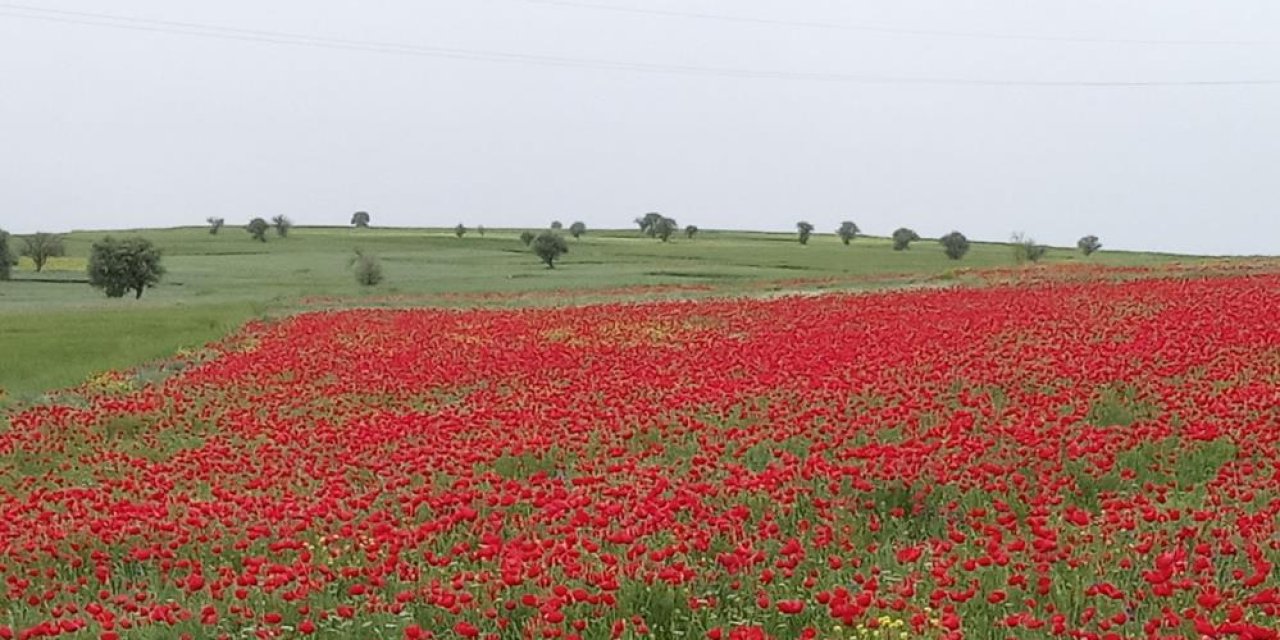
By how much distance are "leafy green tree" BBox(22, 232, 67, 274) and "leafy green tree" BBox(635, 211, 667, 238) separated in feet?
223

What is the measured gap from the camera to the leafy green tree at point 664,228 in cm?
13488

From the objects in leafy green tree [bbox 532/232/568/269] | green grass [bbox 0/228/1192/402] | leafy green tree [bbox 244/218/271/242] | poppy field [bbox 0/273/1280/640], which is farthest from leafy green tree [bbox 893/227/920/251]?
poppy field [bbox 0/273/1280/640]

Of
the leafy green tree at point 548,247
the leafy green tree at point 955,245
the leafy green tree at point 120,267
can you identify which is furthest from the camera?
the leafy green tree at point 955,245

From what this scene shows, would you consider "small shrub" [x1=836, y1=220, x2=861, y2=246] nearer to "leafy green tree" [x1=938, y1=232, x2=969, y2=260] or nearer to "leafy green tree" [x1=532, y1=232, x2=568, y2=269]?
"leafy green tree" [x1=938, y1=232, x2=969, y2=260]

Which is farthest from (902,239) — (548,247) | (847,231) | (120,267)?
(120,267)

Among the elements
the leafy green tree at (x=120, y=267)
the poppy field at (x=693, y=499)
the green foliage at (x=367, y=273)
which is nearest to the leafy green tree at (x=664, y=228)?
the green foliage at (x=367, y=273)

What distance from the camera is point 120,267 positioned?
2694 inches

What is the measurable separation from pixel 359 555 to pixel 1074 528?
4663mm

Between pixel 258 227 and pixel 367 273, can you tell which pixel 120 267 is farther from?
pixel 258 227

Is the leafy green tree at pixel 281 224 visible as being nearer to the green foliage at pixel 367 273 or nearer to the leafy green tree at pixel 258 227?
the leafy green tree at pixel 258 227

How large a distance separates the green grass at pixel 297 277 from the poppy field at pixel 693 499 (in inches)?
414

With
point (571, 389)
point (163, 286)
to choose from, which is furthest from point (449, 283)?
point (571, 389)

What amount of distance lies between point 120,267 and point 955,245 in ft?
228

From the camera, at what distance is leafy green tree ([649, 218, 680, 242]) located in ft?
443
